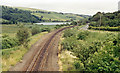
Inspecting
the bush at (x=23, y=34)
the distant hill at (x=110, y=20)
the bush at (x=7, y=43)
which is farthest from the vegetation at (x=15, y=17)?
the bush at (x=23, y=34)

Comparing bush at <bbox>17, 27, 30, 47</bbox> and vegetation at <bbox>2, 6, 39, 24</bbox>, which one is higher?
vegetation at <bbox>2, 6, 39, 24</bbox>

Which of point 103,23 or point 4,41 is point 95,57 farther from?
point 103,23

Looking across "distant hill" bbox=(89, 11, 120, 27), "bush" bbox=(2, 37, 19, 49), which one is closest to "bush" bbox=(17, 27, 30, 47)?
"bush" bbox=(2, 37, 19, 49)

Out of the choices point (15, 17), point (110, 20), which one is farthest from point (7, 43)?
point (15, 17)

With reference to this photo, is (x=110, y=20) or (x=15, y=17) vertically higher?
(x=15, y=17)

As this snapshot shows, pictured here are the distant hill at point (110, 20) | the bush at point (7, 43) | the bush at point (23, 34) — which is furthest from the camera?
the distant hill at point (110, 20)

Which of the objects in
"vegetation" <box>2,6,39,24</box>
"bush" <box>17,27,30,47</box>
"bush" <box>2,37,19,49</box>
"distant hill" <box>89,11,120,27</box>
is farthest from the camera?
"vegetation" <box>2,6,39,24</box>

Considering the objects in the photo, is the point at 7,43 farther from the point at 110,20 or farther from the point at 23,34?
the point at 110,20

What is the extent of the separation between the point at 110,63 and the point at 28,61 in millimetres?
12604

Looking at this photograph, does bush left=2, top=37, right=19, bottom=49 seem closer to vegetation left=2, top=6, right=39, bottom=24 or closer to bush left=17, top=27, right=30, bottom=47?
bush left=17, top=27, right=30, bottom=47

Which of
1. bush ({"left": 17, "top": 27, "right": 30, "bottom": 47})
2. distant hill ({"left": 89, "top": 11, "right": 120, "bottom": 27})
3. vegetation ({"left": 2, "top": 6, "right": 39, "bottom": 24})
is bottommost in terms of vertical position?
bush ({"left": 17, "top": 27, "right": 30, "bottom": 47})

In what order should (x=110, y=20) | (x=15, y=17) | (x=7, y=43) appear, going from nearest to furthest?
(x=7, y=43) < (x=110, y=20) < (x=15, y=17)

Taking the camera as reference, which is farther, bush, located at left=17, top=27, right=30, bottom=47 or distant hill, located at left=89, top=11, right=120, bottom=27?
distant hill, located at left=89, top=11, right=120, bottom=27

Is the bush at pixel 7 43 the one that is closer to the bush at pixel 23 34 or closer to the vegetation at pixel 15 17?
the bush at pixel 23 34
